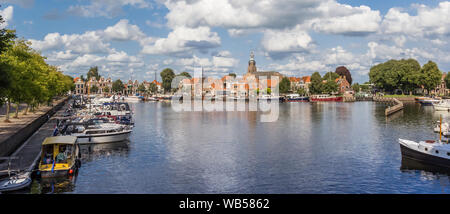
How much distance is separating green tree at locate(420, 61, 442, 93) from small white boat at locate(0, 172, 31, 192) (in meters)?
181

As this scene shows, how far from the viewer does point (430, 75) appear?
172m

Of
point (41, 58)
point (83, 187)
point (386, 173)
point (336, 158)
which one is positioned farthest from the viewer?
point (41, 58)

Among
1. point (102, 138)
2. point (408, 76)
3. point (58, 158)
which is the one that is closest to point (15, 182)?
point (58, 158)

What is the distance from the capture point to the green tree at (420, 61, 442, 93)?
563ft

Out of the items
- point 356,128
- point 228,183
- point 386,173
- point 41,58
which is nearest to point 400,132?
point 356,128

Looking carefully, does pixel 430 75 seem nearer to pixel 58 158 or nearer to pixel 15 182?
pixel 58 158

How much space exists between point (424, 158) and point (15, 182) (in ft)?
121

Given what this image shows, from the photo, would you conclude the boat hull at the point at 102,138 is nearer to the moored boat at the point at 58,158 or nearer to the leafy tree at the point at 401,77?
the moored boat at the point at 58,158

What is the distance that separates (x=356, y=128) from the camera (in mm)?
69688
